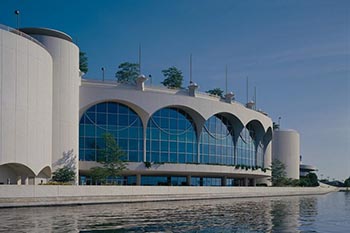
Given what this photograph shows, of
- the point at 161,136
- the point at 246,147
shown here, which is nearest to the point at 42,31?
the point at 161,136

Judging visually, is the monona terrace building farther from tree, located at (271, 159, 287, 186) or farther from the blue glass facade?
tree, located at (271, 159, 287, 186)

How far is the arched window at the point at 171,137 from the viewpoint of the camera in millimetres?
73250

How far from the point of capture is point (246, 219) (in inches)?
1221

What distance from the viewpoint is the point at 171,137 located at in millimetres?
75188

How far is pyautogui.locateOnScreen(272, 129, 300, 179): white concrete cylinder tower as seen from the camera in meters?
127

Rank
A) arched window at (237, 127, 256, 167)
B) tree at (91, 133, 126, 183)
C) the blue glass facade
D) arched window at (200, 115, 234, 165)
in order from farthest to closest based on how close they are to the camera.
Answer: arched window at (237, 127, 256, 167)
arched window at (200, 115, 234, 165)
the blue glass facade
tree at (91, 133, 126, 183)

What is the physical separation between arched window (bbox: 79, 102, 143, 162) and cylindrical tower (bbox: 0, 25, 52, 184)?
1335 cm

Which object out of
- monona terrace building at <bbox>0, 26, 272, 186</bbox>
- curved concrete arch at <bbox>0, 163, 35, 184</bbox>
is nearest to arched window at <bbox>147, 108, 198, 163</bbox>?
monona terrace building at <bbox>0, 26, 272, 186</bbox>

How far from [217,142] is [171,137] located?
34.8ft

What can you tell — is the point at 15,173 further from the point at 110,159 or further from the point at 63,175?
the point at 110,159

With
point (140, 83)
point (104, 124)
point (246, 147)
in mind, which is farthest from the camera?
point (246, 147)

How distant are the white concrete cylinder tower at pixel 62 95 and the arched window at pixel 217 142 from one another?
2472 centimetres

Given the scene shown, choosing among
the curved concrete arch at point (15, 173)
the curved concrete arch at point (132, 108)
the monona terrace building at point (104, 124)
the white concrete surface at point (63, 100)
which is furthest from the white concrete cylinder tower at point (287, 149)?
the curved concrete arch at point (15, 173)

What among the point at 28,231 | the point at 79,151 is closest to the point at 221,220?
the point at 28,231
